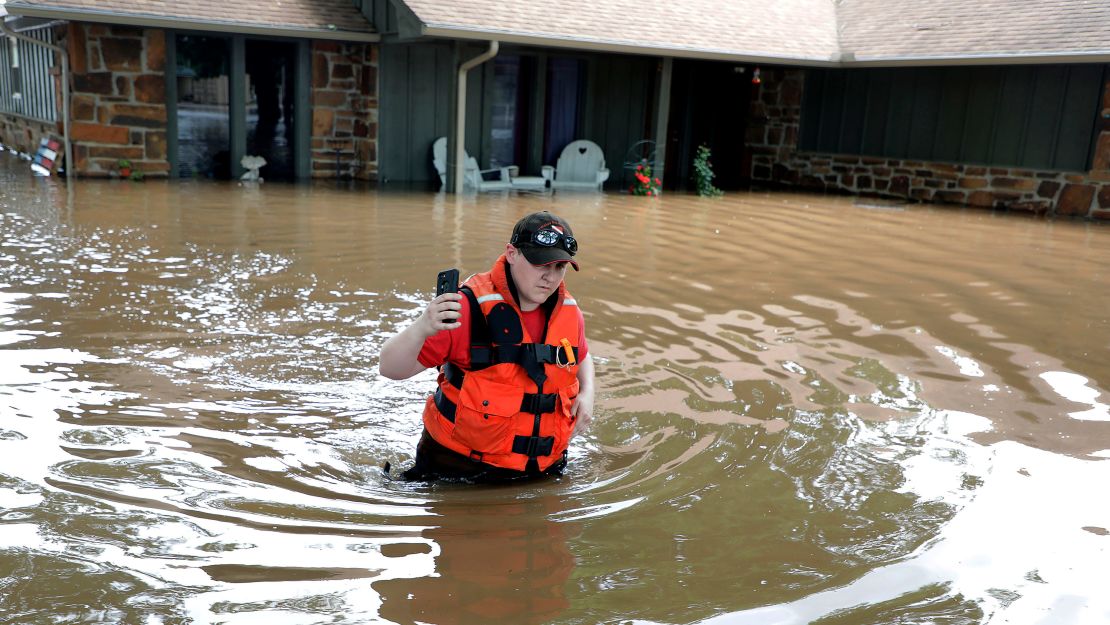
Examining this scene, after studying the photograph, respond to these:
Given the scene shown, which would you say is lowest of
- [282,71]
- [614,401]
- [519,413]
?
[614,401]

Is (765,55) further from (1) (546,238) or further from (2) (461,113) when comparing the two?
(1) (546,238)

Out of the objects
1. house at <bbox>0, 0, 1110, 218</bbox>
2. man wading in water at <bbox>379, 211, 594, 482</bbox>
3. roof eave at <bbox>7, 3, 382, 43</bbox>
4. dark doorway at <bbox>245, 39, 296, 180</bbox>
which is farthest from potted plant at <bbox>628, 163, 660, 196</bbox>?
man wading in water at <bbox>379, 211, 594, 482</bbox>

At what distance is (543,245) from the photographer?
3504 millimetres

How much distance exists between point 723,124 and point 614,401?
15.5 m

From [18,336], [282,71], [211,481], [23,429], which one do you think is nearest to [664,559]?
[211,481]

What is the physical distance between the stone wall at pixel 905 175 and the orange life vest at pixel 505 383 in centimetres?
1375

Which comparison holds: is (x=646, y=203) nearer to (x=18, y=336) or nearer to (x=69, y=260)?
(x=69, y=260)

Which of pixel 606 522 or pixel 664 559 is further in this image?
pixel 606 522

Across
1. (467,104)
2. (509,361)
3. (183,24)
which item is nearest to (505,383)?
(509,361)

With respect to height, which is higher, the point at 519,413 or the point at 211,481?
the point at 519,413

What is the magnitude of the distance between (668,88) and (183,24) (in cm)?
773

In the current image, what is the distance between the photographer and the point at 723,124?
1995 centimetres

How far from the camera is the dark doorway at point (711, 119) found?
1942 cm

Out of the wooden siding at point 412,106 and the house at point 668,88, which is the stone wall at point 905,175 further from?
the wooden siding at point 412,106
